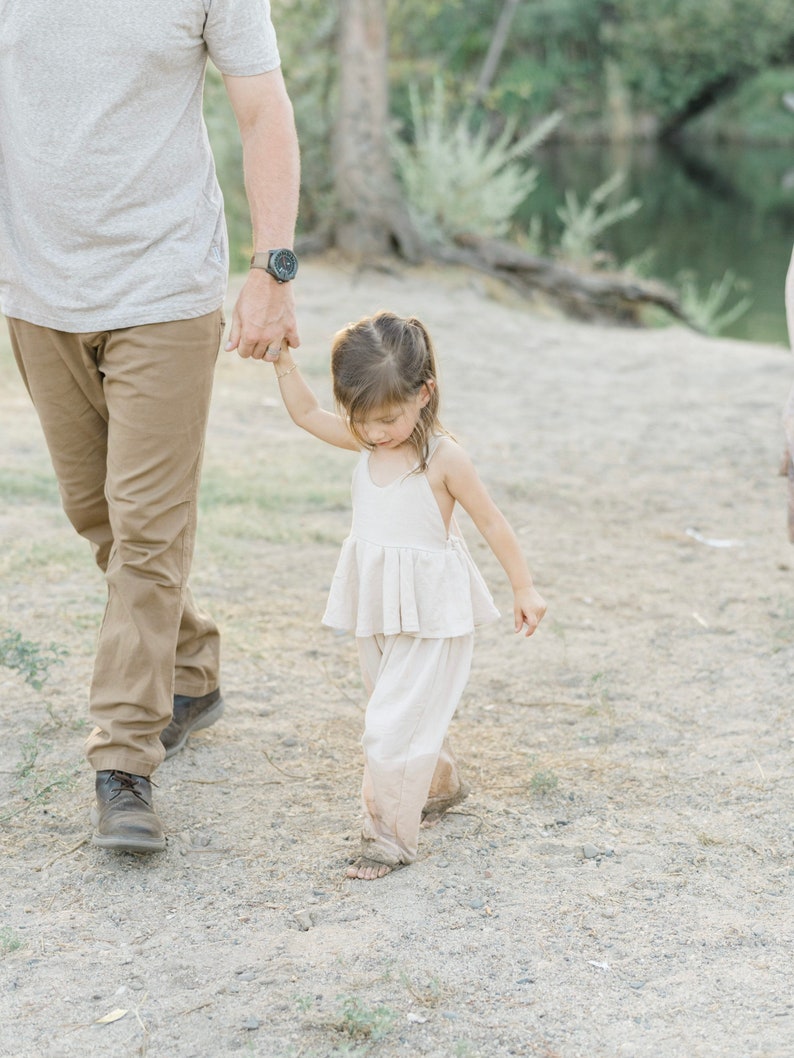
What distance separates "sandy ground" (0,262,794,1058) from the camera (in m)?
2.50

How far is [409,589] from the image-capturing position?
9.49 feet

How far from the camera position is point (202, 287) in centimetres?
298

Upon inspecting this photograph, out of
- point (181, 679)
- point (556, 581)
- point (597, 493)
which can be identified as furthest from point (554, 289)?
point (181, 679)

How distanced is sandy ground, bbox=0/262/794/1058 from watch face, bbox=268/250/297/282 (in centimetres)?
133

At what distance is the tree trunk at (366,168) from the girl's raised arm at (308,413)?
8.89 meters

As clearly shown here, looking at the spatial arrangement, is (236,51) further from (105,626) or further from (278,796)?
(278,796)

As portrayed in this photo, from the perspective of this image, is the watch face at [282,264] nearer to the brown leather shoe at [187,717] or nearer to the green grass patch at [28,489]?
the brown leather shoe at [187,717]

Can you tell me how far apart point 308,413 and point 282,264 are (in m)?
0.34

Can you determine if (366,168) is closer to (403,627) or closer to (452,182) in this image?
(452,182)

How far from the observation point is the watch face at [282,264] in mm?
2982

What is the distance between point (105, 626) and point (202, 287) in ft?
2.68

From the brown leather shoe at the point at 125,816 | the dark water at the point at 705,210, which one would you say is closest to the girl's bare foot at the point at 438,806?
the brown leather shoe at the point at 125,816

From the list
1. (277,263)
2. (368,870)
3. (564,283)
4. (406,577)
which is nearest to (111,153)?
(277,263)

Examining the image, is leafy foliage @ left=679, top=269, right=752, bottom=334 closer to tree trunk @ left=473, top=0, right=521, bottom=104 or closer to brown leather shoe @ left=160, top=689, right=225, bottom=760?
tree trunk @ left=473, top=0, right=521, bottom=104
